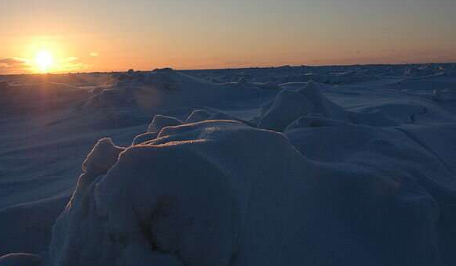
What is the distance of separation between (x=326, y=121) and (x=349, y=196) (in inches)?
44.6

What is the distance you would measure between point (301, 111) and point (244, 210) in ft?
7.06

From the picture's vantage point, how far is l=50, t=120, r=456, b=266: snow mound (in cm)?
112

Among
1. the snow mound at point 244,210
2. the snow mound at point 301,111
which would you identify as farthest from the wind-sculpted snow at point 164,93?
the snow mound at point 244,210

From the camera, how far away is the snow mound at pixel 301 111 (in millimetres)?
3066

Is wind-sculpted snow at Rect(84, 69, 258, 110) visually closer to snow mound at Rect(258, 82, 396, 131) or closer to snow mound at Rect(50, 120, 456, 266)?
snow mound at Rect(258, 82, 396, 131)

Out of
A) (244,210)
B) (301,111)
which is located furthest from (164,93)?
(244,210)

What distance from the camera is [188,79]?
8617 millimetres

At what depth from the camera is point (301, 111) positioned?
3.23m

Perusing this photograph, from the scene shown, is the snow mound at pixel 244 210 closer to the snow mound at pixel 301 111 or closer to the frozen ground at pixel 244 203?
the frozen ground at pixel 244 203

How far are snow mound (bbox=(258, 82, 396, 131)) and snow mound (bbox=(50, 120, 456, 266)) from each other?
124cm

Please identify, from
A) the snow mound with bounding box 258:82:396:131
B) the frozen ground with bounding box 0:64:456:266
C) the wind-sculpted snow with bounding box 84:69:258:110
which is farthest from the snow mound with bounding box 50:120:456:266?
the wind-sculpted snow with bounding box 84:69:258:110

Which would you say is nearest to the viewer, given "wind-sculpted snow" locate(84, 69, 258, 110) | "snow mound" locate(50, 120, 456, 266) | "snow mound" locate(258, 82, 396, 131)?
"snow mound" locate(50, 120, 456, 266)

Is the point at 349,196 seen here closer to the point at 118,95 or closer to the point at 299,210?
the point at 299,210

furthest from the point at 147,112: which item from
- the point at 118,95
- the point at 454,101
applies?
the point at 454,101
